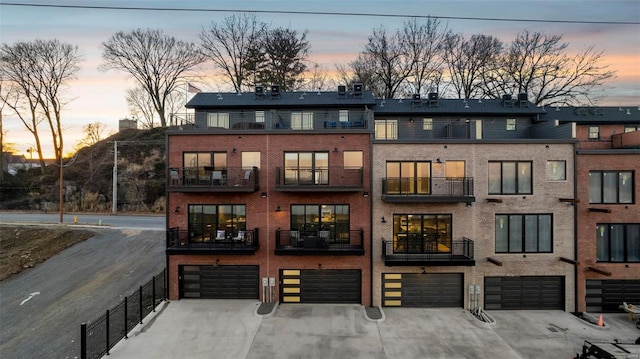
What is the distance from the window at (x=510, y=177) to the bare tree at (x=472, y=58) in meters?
20.8

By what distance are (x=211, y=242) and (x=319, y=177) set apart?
6.47m

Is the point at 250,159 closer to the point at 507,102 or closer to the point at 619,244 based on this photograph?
the point at 507,102

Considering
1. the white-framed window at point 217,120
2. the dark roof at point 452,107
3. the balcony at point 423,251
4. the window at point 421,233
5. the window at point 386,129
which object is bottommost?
the balcony at point 423,251

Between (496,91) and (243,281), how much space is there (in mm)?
32082

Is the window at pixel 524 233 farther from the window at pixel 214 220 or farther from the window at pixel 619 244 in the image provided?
the window at pixel 214 220

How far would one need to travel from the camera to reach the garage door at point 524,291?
16.0 metres

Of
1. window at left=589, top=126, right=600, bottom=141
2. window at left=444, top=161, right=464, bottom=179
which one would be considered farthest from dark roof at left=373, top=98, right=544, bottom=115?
window at left=444, top=161, right=464, bottom=179

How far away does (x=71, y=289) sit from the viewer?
1739cm

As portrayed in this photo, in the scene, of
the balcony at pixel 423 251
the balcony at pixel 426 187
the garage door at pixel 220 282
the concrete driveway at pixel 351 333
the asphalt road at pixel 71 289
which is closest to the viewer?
the concrete driveway at pixel 351 333

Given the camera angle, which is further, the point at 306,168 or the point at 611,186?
the point at 306,168

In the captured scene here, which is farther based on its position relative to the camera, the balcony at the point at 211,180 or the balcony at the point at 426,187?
the balcony at the point at 426,187

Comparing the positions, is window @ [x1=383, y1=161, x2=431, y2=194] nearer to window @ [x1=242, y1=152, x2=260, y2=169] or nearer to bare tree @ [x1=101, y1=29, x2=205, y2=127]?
window @ [x1=242, y1=152, x2=260, y2=169]

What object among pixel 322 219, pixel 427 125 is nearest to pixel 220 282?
pixel 322 219

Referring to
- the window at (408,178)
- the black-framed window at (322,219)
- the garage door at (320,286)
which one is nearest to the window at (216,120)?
the black-framed window at (322,219)
